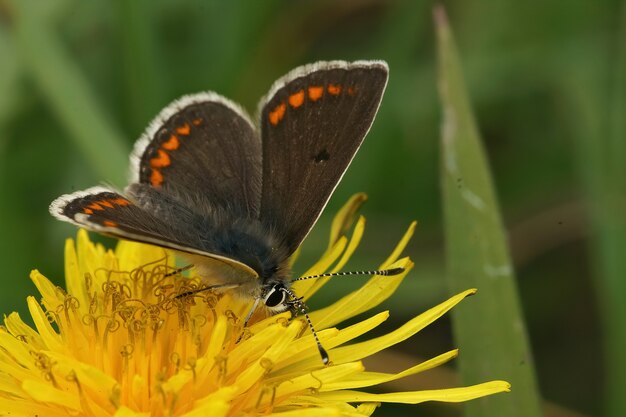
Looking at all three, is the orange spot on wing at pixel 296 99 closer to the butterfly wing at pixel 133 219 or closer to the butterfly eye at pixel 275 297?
the butterfly wing at pixel 133 219

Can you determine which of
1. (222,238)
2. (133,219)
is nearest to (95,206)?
(133,219)

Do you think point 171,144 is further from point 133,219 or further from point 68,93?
point 68,93

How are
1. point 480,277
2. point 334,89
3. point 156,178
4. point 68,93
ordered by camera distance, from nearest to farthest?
point 480,277
point 334,89
point 156,178
point 68,93

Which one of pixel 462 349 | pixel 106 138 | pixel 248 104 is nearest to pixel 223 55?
pixel 248 104

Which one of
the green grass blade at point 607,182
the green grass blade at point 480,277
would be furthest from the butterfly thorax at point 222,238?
the green grass blade at point 607,182

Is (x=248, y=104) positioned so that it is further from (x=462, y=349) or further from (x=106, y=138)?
(x=462, y=349)

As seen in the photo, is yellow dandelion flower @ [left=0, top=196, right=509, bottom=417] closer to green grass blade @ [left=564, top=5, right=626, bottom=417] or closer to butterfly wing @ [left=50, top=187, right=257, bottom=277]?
butterfly wing @ [left=50, top=187, right=257, bottom=277]
